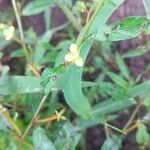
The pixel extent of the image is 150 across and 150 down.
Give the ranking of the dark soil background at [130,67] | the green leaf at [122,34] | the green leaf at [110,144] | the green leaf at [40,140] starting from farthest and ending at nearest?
the dark soil background at [130,67]
the green leaf at [110,144]
the green leaf at [40,140]
the green leaf at [122,34]

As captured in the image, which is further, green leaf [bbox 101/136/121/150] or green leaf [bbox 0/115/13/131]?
green leaf [bbox 101/136/121/150]

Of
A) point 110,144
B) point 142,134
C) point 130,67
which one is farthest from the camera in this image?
point 130,67

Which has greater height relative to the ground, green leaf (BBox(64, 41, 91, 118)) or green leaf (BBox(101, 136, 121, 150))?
green leaf (BBox(64, 41, 91, 118))

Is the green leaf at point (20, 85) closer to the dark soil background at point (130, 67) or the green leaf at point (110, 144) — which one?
the green leaf at point (110, 144)

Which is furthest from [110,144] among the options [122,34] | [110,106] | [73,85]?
[122,34]

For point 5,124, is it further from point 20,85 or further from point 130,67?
point 130,67

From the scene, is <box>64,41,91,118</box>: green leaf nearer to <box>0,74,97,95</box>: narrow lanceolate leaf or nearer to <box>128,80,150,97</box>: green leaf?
<box>0,74,97,95</box>: narrow lanceolate leaf

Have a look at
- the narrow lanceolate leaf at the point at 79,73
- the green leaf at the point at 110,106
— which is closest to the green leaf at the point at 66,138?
the narrow lanceolate leaf at the point at 79,73

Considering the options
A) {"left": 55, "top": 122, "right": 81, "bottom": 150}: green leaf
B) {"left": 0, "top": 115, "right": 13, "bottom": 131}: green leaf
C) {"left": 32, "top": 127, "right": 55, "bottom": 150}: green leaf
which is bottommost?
{"left": 55, "top": 122, "right": 81, "bottom": 150}: green leaf

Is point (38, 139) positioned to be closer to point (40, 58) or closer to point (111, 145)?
point (111, 145)

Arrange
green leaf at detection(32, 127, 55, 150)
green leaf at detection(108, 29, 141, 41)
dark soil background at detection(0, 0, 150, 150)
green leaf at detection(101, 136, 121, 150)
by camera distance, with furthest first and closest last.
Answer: dark soil background at detection(0, 0, 150, 150)
green leaf at detection(101, 136, 121, 150)
green leaf at detection(32, 127, 55, 150)
green leaf at detection(108, 29, 141, 41)

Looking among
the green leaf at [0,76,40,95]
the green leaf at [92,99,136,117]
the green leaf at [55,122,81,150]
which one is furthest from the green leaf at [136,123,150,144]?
the green leaf at [0,76,40,95]
